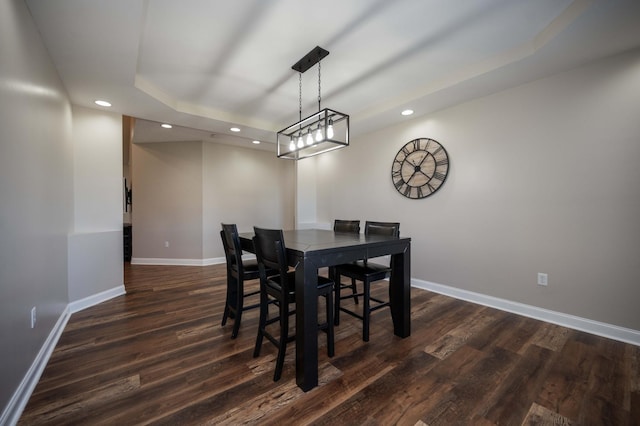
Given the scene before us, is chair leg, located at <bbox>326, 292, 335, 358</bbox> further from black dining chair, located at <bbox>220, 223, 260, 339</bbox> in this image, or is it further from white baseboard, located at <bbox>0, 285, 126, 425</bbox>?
white baseboard, located at <bbox>0, 285, 126, 425</bbox>

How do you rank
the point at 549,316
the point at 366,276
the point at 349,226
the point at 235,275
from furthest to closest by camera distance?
the point at 349,226 < the point at 549,316 < the point at 235,275 < the point at 366,276

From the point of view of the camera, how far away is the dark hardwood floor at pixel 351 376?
4.66ft

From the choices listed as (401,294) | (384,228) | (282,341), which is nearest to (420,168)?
(384,228)

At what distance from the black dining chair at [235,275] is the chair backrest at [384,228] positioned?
138 centimetres

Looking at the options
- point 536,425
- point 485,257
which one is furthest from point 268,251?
point 485,257

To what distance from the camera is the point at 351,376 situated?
1.75 metres

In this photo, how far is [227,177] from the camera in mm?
5445

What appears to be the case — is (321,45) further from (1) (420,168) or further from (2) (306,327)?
(2) (306,327)

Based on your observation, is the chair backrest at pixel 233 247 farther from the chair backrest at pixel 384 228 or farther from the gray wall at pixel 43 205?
the chair backrest at pixel 384 228

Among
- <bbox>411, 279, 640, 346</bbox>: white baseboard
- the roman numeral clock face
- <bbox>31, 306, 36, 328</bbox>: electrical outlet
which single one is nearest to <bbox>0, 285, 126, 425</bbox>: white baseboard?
<bbox>31, 306, 36, 328</bbox>: electrical outlet

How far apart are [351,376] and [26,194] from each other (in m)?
2.45

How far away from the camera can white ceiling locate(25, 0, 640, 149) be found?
181cm

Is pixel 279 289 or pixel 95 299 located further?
pixel 95 299

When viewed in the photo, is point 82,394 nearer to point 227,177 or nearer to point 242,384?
point 242,384
